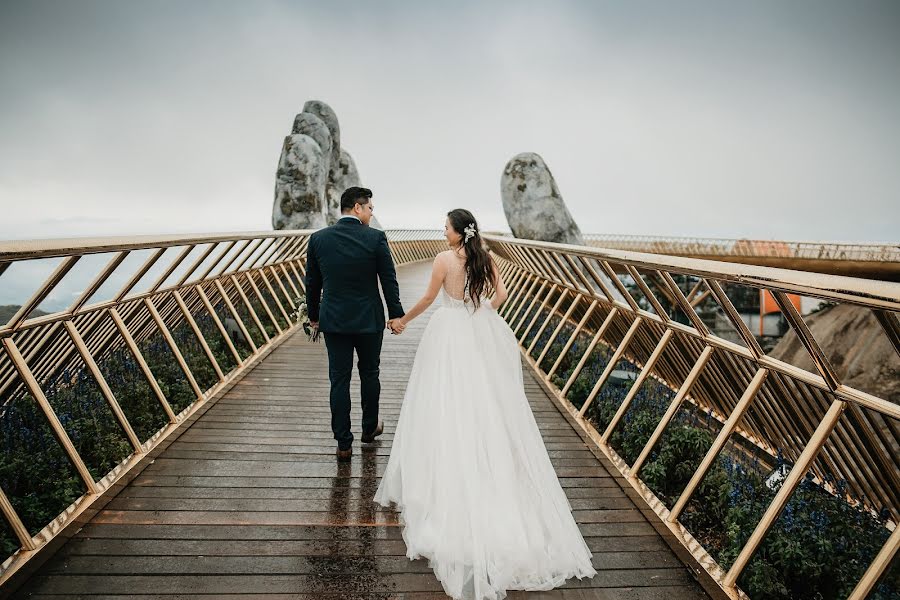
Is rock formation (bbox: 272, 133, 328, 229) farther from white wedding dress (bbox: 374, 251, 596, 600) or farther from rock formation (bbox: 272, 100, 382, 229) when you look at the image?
white wedding dress (bbox: 374, 251, 596, 600)

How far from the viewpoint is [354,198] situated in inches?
155

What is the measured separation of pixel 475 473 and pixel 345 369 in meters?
1.41

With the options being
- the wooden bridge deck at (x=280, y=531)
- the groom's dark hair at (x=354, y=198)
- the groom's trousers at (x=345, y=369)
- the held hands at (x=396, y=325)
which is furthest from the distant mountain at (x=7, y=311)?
the held hands at (x=396, y=325)

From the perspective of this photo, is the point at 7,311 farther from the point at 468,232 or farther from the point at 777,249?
the point at 777,249

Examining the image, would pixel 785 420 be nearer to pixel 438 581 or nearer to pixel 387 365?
pixel 438 581

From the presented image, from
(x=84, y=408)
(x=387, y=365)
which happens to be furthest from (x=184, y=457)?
(x=387, y=365)

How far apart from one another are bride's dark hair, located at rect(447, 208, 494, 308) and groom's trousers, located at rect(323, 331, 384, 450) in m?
0.82

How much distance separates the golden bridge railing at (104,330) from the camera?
9.89 ft

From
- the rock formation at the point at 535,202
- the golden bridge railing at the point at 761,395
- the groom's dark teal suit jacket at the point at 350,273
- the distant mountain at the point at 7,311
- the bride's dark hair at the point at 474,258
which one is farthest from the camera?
the rock formation at the point at 535,202

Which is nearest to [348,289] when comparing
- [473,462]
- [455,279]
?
[455,279]

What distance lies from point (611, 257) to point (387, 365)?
12.1 ft

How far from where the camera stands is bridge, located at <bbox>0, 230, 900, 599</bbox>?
8.87ft

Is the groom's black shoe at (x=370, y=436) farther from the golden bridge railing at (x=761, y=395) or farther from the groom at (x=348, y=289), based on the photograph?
the golden bridge railing at (x=761, y=395)

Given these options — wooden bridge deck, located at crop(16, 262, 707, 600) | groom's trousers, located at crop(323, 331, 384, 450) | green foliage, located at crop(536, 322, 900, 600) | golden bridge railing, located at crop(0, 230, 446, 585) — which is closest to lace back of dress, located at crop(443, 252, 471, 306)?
groom's trousers, located at crop(323, 331, 384, 450)
